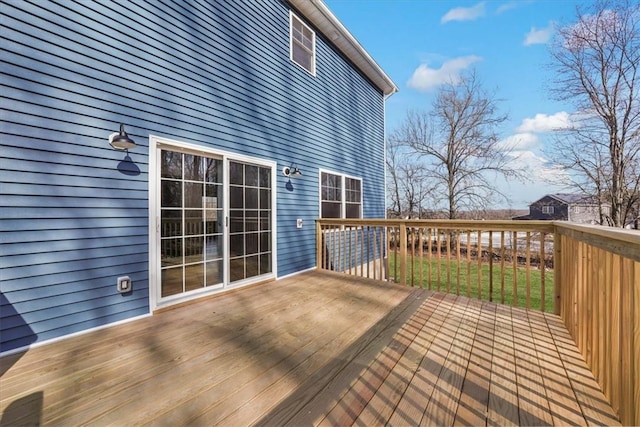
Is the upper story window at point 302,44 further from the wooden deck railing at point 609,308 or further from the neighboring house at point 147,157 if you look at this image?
the wooden deck railing at point 609,308

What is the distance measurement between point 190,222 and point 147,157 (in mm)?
866

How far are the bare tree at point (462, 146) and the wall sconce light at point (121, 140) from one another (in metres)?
13.2

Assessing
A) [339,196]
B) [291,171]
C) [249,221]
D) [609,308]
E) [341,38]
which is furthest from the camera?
[339,196]

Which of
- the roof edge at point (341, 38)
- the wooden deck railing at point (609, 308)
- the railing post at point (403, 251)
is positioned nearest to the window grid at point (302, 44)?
the roof edge at point (341, 38)

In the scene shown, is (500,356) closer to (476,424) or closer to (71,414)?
(476,424)

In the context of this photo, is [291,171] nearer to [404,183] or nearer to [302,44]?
[302,44]

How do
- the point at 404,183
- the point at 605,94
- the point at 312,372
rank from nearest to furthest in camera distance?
the point at 312,372 → the point at 605,94 → the point at 404,183

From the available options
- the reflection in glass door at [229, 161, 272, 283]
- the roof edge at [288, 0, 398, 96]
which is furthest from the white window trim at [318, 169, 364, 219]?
the roof edge at [288, 0, 398, 96]

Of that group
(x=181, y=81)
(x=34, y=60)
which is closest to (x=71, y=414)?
(x=34, y=60)

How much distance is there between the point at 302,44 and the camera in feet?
17.7

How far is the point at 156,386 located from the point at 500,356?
2.47 m

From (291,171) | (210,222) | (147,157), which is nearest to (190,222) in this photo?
(210,222)

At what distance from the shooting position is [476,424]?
141 cm

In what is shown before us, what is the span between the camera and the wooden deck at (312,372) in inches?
58.5
